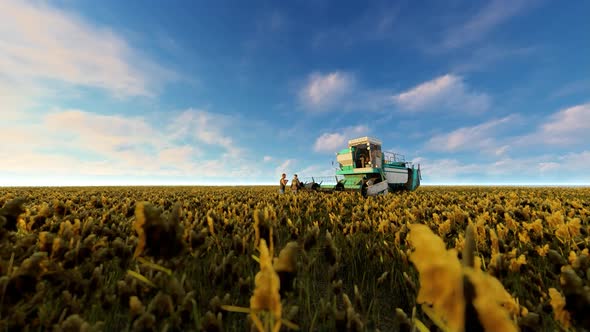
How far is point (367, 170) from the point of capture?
18.7m

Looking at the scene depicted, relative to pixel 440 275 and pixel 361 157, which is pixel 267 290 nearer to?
pixel 440 275

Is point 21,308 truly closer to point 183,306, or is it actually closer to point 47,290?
point 47,290

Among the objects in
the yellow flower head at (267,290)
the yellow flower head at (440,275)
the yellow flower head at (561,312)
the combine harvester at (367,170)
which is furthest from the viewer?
the combine harvester at (367,170)

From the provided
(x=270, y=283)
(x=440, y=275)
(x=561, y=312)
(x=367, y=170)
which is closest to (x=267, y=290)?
(x=270, y=283)

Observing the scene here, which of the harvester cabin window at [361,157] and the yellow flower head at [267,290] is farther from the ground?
the harvester cabin window at [361,157]

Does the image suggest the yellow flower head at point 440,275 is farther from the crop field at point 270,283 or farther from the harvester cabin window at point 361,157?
the harvester cabin window at point 361,157

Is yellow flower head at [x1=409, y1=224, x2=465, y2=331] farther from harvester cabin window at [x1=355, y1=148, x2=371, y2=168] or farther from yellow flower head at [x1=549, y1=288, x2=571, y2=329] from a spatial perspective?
harvester cabin window at [x1=355, y1=148, x2=371, y2=168]

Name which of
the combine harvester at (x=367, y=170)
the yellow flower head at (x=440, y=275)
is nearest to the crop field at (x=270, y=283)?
the yellow flower head at (x=440, y=275)

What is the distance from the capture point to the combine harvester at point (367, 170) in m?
19.0

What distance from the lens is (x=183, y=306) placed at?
1636 mm

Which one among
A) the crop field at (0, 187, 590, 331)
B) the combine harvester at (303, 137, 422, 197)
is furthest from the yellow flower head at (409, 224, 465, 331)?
the combine harvester at (303, 137, 422, 197)

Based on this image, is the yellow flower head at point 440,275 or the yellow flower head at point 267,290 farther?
the yellow flower head at point 267,290

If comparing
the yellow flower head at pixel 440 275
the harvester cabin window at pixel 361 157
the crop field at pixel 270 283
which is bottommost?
the crop field at pixel 270 283

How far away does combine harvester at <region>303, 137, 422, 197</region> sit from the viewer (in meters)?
19.0
